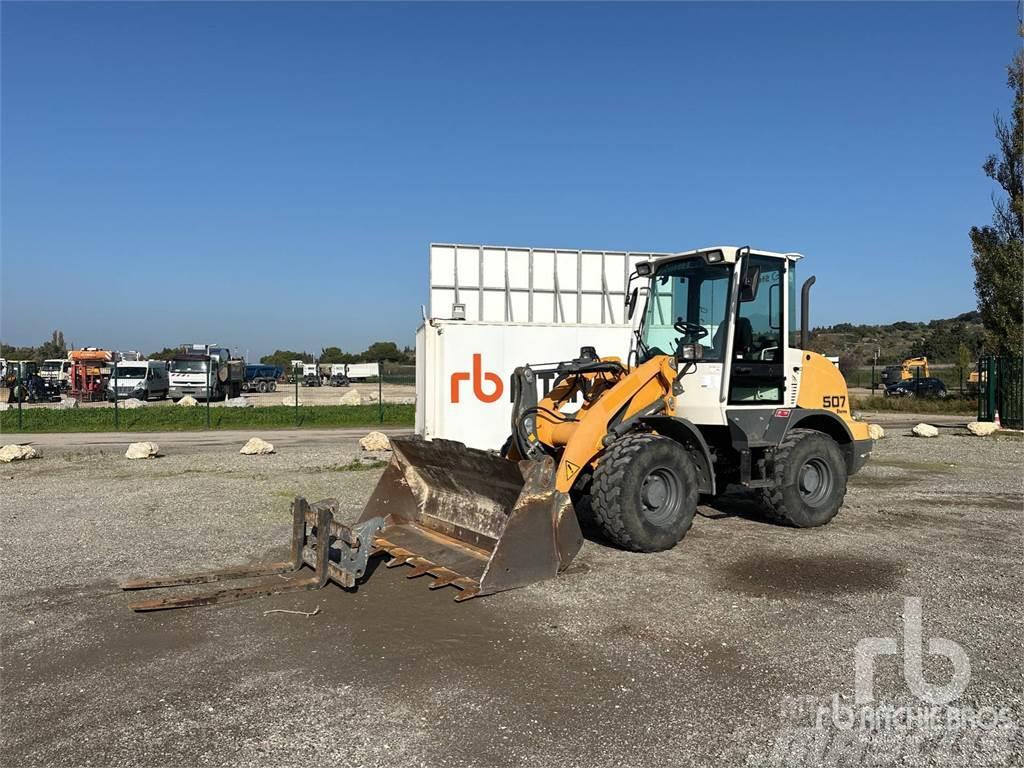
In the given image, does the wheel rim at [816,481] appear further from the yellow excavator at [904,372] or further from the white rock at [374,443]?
the yellow excavator at [904,372]

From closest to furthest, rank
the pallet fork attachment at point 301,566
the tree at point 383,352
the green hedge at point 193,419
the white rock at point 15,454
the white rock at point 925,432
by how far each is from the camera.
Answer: the pallet fork attachment at point 301,566 < the white rock at point 15,454 < the white rock at point 925,432 < the green hedge at point 193,419 < the tree at point 383,352

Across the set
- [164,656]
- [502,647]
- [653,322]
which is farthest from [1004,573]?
[164,656]

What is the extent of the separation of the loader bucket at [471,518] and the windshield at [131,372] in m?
35.4

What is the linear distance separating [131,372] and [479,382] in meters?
31.6

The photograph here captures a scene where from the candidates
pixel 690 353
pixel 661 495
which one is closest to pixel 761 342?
pixel 690 353

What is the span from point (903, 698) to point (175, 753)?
3845 millimetres

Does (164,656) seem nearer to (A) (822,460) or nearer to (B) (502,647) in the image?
(B) (502,647)

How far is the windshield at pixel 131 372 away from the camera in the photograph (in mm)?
38812

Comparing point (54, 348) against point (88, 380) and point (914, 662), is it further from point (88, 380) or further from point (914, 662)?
point (914, 662)

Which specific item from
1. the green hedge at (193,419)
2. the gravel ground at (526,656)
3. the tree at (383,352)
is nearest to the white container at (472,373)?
the gravel ground at (526,656)

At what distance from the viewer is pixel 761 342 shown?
847cm

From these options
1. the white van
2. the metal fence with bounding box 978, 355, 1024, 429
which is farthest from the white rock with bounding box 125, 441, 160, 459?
the white van

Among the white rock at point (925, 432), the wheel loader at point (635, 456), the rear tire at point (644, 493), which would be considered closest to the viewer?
the wheel loader at point (635, 456)

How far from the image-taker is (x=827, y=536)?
827 cm
